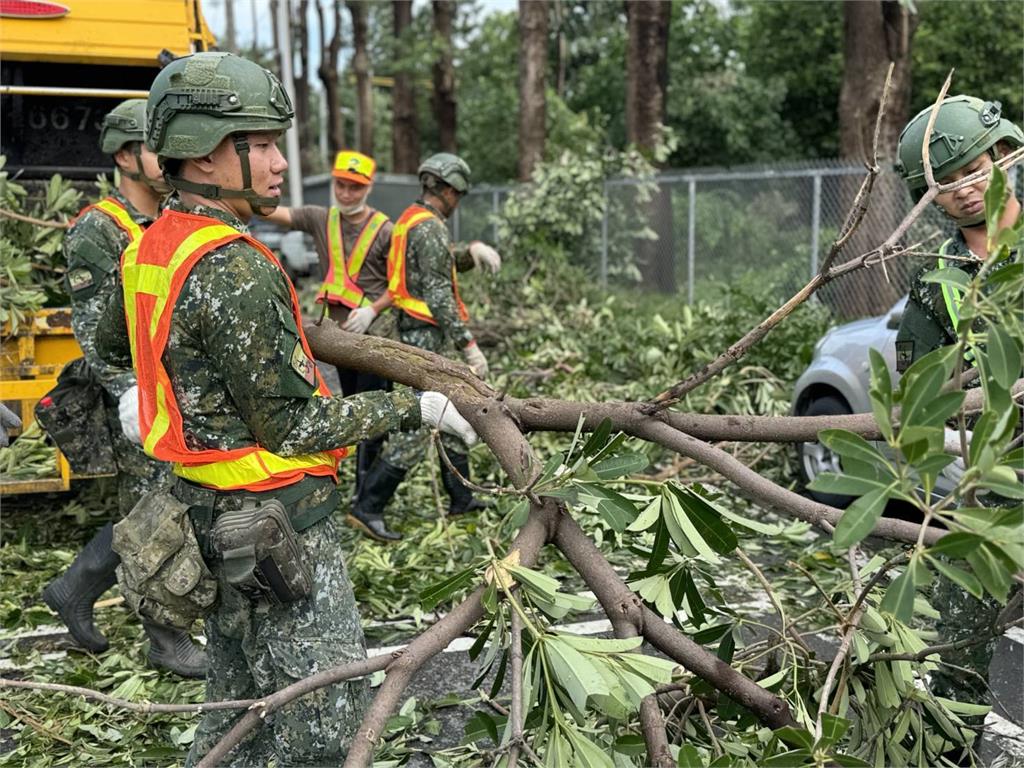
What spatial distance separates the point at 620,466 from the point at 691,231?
1140 cm

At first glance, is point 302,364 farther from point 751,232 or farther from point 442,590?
point 751,232

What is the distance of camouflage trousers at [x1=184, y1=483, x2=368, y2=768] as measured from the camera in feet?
9.14

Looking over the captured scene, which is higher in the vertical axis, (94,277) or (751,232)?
(94,277)

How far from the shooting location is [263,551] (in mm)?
2639

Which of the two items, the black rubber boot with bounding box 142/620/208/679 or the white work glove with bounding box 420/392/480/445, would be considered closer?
the white work glove with bounding box 420/392/480/445

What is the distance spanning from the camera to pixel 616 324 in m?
10.6

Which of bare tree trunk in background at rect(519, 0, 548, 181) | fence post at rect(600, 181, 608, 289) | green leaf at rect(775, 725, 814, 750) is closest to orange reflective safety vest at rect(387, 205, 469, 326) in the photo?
green leaf at rect(775, 725, 814, 750)

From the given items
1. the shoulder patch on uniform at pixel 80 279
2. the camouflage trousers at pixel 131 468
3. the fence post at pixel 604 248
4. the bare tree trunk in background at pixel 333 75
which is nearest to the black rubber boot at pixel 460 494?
the camouflage trousers at pixel 131 468

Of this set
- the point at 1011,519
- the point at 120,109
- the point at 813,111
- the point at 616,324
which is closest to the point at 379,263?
the point at 120,109

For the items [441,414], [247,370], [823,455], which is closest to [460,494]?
[823,455]

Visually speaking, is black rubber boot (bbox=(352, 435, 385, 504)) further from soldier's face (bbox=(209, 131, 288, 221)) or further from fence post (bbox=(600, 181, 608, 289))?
fence post (bbox=(600, 181, 608, 289))

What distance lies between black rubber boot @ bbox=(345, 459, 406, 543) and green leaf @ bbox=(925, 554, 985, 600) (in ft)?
14.9

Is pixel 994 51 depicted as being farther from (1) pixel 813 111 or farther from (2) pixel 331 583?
(2) pixel 331 583

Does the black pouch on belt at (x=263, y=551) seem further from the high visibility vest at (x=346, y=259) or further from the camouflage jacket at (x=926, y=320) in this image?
the high visibility vest at (x=346, y=259)
